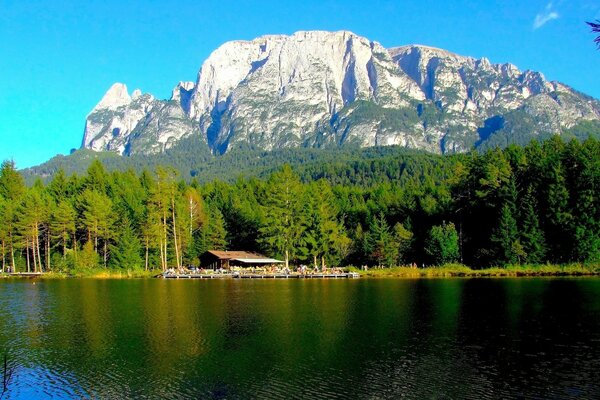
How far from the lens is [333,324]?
3131 centimetres

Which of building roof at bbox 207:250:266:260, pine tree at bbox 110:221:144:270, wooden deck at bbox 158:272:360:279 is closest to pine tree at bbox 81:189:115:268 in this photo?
pine tree at bbox 110:221:144:270

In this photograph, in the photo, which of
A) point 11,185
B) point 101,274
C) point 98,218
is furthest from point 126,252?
point 11,185

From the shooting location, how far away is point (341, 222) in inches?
3541

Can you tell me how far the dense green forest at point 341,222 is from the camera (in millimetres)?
69938

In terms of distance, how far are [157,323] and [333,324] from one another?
11.0m

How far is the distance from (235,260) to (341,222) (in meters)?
19.0

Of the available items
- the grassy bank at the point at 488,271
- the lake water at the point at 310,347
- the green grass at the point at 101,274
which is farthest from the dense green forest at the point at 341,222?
the lake water at the point at 310,347

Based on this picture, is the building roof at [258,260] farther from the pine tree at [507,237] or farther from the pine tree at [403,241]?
the pine tree at [507,237]

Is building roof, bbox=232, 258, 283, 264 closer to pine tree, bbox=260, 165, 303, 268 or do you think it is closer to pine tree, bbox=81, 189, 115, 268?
pine tree, bbox=260, 165, 303, 268

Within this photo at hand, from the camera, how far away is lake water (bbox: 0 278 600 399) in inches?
739

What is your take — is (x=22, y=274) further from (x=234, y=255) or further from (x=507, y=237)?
(x=507, y=237)

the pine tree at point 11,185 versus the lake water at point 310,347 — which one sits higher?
the pine tree at point 11,185

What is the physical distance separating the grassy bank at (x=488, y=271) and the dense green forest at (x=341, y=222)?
83.2 inches

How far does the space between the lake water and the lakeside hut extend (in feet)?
134
